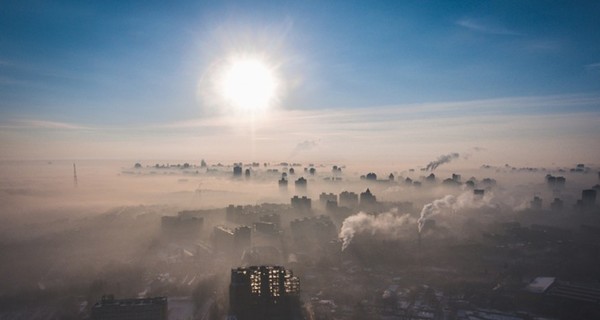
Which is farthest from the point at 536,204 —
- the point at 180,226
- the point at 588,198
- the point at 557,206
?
the point at 180,226

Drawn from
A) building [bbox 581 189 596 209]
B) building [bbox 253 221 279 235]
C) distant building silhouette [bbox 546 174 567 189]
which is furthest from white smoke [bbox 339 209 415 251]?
distant building silhouette [bbox 546 174 567 189]

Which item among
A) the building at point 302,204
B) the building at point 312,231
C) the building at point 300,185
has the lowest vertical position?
the building at point 312,231

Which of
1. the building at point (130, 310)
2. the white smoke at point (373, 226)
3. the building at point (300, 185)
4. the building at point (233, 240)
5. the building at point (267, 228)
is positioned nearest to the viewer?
the building at point (130, 310)

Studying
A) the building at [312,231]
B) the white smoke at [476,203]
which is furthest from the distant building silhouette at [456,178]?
the building at [312,231]

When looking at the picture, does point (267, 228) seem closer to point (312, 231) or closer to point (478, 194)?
point (312, 231)

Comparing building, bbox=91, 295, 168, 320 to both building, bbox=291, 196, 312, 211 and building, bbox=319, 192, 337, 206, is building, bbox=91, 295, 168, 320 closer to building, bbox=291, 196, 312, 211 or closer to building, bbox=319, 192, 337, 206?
building, bbox=291, 196, 312, 211

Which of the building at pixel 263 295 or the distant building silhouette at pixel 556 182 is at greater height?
the distant building silhouette at pixel 556 182

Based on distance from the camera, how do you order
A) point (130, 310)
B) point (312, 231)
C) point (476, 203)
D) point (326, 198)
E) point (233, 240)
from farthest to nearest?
point (326, 198) < point (476, 203) < point (312, 231) < point (233, 240) < point (130, 310)

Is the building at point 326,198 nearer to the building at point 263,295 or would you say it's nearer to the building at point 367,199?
Result: the building at point 367,199
